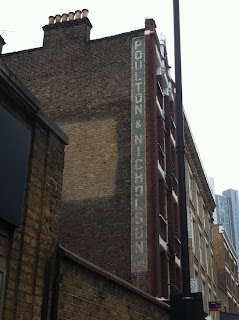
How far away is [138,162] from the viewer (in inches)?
783

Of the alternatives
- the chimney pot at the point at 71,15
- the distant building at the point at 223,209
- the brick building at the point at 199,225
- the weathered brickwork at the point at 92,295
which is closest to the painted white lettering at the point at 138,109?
the chimney pot at the point at 71,15

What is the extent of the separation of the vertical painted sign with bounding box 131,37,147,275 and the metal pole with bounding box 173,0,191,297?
423 inches

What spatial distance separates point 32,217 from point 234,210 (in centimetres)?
17496

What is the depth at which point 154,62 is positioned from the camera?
72.9 ft

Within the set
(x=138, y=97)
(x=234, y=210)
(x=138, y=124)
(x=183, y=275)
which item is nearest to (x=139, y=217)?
(x=138, y=124)

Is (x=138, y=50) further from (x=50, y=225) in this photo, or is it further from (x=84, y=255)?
(x=50, y=225)

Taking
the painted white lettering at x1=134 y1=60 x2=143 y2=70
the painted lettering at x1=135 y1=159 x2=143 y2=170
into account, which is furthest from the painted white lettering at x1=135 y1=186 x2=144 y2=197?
the painted white lettering at x1=134 y1=60 x2=143 y2=70

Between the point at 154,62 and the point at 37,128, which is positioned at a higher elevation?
the point at 154,62

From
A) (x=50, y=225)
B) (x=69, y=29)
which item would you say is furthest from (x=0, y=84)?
(x=69, y=29)

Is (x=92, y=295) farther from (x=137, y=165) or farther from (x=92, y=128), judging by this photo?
(x=92, y=128)

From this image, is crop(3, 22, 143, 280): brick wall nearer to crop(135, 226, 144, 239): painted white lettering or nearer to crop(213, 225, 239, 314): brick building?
crop(135, 226, 144, 239): painted white lettering

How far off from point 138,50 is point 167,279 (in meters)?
Answer: 11.0

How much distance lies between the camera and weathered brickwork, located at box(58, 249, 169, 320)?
841 centimetres

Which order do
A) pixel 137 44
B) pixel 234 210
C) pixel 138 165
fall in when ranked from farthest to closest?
pixel 234 210, pixel 137 44, pixel 138 165
